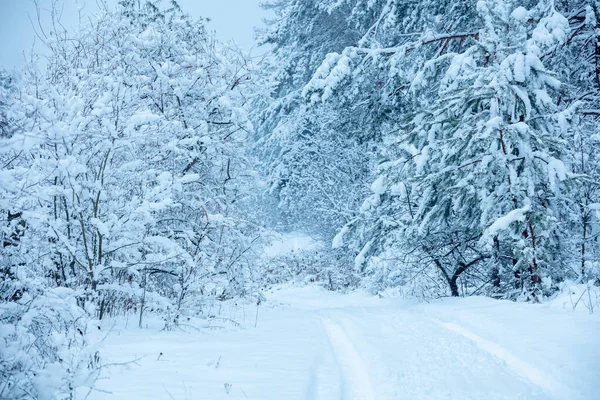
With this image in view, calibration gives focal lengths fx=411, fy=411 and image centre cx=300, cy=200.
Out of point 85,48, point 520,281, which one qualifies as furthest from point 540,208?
point 85,48

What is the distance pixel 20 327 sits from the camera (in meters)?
2.24

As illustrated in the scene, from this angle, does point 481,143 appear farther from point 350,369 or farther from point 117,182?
point 117,182

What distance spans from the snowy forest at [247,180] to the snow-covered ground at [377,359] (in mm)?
45

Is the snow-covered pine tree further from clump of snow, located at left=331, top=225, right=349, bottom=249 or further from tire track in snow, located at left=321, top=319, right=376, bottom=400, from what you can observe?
tire track in snow, located at left=321, top=319, right=376, bottom=400

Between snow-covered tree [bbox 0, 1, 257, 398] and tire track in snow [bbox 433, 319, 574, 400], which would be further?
tire track in snow [bbox 433, 319, 574, 400]

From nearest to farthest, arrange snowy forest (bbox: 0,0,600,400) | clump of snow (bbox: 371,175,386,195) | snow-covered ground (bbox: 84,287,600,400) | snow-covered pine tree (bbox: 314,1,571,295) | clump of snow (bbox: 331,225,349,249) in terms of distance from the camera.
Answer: snow-covered ground (bbox: 84,287,600,400) < snowy forest (bbox: 0,0,600,400) < snow-covered pine tree (bbox: 314,1,571,295) < clump of snow (bbox: 371,175,386,195) < clump of snow (bbox: 331,225,349,249)

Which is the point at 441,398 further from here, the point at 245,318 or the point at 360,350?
the point at 245,318

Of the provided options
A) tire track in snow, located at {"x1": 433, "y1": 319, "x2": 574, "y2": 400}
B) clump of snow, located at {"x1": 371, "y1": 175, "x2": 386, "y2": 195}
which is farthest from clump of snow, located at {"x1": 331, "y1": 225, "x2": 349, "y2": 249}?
tire track in snow, located at {"x1": 433, "y1": 319, "x2": 574, "y2": 400}

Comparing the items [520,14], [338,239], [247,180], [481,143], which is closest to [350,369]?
[481,143]

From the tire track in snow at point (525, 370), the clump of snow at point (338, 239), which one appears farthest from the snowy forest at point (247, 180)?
the clump of snow at point (338, 239)

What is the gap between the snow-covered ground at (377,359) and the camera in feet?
9.54

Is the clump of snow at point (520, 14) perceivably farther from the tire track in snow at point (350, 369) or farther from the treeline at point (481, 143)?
the tire track in snow at point (350, 369)

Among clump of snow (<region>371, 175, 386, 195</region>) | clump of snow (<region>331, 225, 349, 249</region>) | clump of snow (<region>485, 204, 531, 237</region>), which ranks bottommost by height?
clump of snow (<region>331, 225, 349, 249</region>)

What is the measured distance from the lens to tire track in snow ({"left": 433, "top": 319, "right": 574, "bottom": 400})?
9.68 ft
